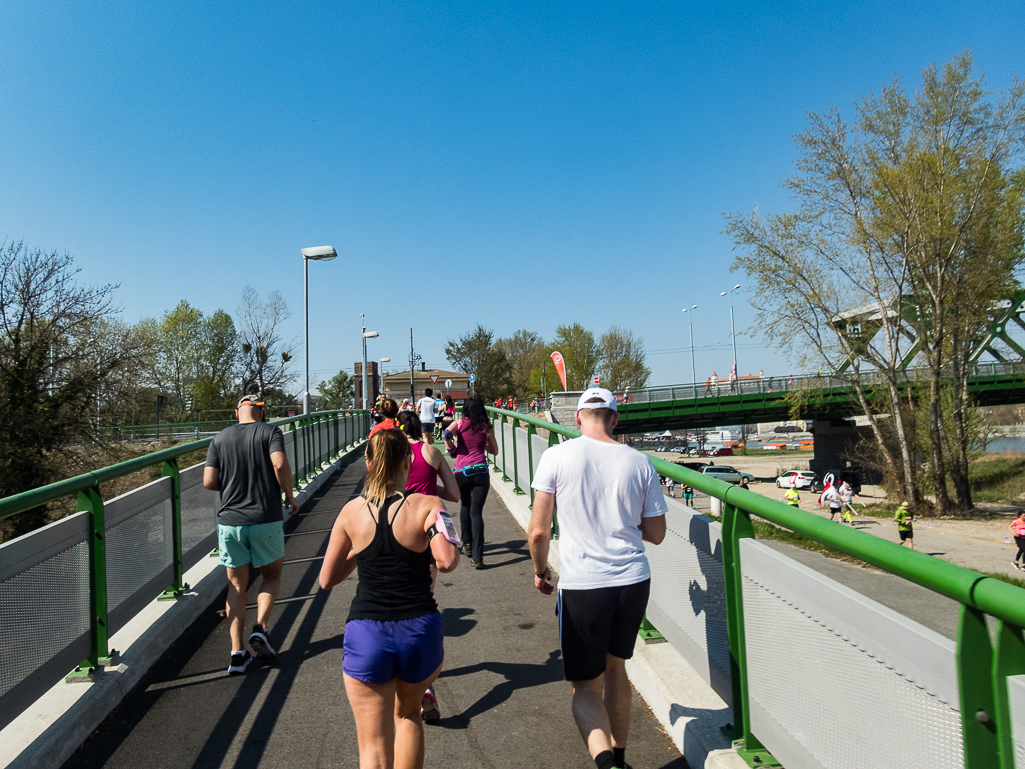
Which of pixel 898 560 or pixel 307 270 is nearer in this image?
pixel 898 560

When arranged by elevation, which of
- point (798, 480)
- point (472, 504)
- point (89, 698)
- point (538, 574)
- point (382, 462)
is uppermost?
point (382, 462)

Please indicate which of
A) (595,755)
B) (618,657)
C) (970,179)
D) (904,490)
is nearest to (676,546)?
(618,657)

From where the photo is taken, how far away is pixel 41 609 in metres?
3.66

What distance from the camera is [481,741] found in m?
3.74

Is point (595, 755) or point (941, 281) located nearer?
point (595, 755)

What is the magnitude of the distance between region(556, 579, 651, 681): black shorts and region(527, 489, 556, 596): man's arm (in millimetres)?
164

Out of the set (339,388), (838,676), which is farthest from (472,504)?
(339,388)

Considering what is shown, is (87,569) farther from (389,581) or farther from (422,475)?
(389,581)

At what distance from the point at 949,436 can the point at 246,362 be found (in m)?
43.9

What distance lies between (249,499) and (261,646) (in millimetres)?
970

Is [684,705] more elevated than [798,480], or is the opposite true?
[684,705]

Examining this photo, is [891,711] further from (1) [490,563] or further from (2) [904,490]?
(2) [904,490]

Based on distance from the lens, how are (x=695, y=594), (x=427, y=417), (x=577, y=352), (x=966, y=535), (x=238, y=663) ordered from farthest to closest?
(x=577, y=352)
(x=966, y=535)
(x=427, y=417)
(x=238, y=663)
(x=695, y=594)

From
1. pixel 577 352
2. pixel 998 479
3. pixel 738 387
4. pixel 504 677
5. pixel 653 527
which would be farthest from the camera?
pixel 577 352
